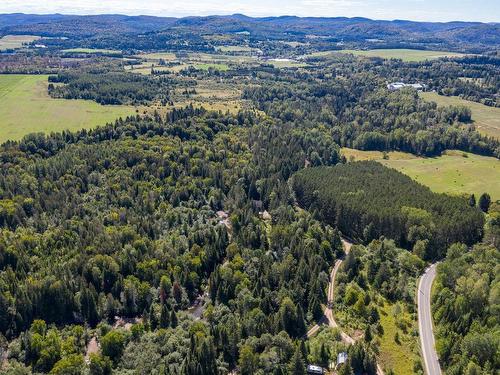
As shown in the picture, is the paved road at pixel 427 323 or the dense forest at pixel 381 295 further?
the dense forest at pixel 381 295

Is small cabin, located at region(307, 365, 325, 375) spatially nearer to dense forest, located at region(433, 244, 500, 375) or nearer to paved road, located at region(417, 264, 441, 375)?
paved road, located at region(417, 264, 441, 375)

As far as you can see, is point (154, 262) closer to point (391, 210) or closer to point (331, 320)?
point (331, 320)

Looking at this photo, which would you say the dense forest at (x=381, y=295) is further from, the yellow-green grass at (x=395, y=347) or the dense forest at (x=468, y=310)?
the dense forest at (x=468, y=310)

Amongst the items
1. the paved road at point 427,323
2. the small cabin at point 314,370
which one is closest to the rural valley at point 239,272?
the paved road at point 427,323

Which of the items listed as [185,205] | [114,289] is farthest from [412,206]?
[114,289]

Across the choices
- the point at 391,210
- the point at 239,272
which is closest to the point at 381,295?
the point at 239,272

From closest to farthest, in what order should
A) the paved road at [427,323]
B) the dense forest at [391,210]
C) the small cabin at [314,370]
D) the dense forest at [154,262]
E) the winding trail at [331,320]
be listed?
A: the small cabin at [314,370], the paved road at [427,323], the dense forest at [154,262], the winding trail at [331,320], the dense forest at [391,210]

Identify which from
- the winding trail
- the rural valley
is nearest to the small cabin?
the rural valley
